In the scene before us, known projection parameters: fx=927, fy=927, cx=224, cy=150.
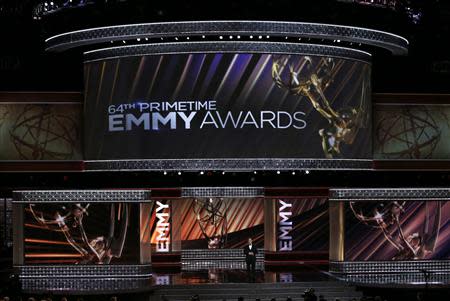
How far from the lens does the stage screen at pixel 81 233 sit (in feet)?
93.7

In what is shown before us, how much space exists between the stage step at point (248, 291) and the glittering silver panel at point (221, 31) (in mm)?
8046

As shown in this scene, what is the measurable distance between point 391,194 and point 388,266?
7.65 ft

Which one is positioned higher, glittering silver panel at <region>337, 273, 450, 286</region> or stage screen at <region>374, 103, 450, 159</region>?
stage screen at <region>374, 103, 450, 159</region>

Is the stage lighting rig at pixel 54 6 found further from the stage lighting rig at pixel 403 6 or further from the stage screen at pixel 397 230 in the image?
the stage screen at pixel 397 230

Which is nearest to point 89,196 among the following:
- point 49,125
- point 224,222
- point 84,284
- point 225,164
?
point 84,284

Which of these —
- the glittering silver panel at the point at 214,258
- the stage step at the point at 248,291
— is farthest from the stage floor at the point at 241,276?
the glittering silver panel at the point at 214,258

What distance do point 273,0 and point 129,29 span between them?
4722mm

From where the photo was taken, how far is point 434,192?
30.4 meters

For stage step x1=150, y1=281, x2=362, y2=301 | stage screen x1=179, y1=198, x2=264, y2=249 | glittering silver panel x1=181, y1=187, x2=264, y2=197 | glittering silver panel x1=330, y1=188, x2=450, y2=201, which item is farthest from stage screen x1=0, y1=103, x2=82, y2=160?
glittering silver panel x1=330, y1=188, x2=450, y2=201

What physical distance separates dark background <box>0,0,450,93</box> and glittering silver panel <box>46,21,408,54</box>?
20 cm

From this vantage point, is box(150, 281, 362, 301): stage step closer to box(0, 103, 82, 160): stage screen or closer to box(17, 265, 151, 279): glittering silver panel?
box(17, 265, 151, 279): glittering silver panel

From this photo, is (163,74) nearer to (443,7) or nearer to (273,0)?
(273,0)

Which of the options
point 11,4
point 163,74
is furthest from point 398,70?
point 11,4

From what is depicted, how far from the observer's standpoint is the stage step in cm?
2667
